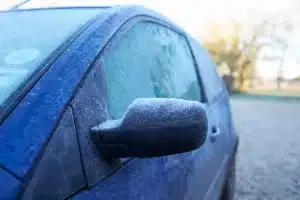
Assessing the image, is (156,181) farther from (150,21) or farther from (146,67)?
(150,21)

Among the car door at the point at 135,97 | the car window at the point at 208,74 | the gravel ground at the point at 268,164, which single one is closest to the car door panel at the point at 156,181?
the car door at the point at 135,97

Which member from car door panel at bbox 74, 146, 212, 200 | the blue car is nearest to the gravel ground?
car door panel at bbox 74, 146, 212, 200

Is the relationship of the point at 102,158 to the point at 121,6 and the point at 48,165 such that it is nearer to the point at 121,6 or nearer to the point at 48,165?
the point at 48,165

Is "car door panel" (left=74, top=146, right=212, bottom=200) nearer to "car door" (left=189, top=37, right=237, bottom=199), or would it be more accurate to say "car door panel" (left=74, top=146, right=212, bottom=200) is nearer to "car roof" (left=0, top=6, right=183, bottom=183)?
"car roof" (left=0, top=6, right=183, bottom=183)

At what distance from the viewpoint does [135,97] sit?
65.2 inches

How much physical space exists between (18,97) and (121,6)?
783mm

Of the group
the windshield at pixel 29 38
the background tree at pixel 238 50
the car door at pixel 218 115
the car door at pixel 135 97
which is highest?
the windshield at pixel 29 38

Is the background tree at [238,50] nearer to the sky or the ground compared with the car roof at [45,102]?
nearer to the ground

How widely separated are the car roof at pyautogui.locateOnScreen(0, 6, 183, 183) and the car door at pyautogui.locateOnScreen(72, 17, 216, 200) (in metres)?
0.04

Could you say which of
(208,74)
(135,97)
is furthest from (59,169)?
(208,74)

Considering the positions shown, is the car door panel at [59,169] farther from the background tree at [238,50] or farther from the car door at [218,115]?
the background tree at [238,50]

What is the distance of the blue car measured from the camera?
1050mm

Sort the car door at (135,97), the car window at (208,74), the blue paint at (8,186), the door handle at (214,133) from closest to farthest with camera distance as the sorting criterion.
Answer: the blue paint at (8,186), the car door at (135,97), the door handle at (214,133), the car window at (208,74)

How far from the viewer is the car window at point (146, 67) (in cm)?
153
